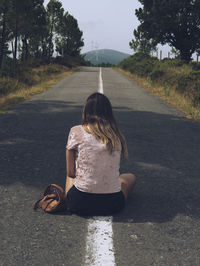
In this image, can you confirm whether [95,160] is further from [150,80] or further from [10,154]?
[150,80]

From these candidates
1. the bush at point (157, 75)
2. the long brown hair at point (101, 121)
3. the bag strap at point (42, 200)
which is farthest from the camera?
the bush at point (157, 75)

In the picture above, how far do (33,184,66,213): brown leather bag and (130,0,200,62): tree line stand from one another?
37.9 metres

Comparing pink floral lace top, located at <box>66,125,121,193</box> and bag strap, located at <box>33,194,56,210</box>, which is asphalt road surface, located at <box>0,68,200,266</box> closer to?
bag strap, located at <box>33,194,56,210</box>

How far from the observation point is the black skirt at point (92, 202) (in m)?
3.60

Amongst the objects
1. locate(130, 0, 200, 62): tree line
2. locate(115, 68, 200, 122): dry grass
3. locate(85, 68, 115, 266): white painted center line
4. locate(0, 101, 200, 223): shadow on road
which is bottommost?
locate(85, 68, 115, 266): white painted center line

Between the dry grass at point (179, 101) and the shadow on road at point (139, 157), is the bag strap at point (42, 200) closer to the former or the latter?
the shadow on road at point (139, 157)

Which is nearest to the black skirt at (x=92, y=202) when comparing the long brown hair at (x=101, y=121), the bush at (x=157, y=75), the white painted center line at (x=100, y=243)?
the white painted center line at (x=100, y=243)

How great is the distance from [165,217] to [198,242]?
0.58m

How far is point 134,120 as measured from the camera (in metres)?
9.71

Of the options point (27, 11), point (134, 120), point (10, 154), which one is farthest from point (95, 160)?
point (27, 11)

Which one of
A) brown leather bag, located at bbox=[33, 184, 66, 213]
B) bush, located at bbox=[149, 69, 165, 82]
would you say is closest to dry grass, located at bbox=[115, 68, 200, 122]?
bush, located at bbox=[149, 69, 165, 82]

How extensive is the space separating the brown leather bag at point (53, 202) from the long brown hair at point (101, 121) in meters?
0.79

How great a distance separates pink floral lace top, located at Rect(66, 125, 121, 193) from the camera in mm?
3551

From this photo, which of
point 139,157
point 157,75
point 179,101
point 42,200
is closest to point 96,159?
point 42,200
